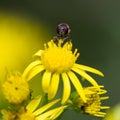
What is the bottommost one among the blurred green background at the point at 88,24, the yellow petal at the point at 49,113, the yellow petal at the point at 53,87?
the yellow petal at the point at 49,113

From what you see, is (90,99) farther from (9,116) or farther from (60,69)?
(9,116)

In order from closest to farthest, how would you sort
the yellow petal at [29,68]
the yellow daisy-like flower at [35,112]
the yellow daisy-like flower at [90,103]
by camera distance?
the yellow daisy-like flower at [35,112] < the yellow petal at [29,68] < the yellow daisy-like flower at [90,103]

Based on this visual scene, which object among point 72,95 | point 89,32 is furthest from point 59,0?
point 72,95

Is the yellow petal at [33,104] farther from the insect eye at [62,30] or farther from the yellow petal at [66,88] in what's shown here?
the insect eye at [62,30]

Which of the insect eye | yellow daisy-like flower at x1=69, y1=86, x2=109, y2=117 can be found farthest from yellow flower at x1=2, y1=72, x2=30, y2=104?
the insect eye

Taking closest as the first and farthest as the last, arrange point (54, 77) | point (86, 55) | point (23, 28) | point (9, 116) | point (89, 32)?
1. point (9, 116)
2. point (54, 77)
3. point (23, 28)
4. point (86, 55)
5. point (89, 32)

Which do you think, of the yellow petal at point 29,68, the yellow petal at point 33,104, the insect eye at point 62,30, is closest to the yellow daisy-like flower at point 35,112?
the yellow petal at point 33,104

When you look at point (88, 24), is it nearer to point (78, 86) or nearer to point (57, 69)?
point (57, 69)
